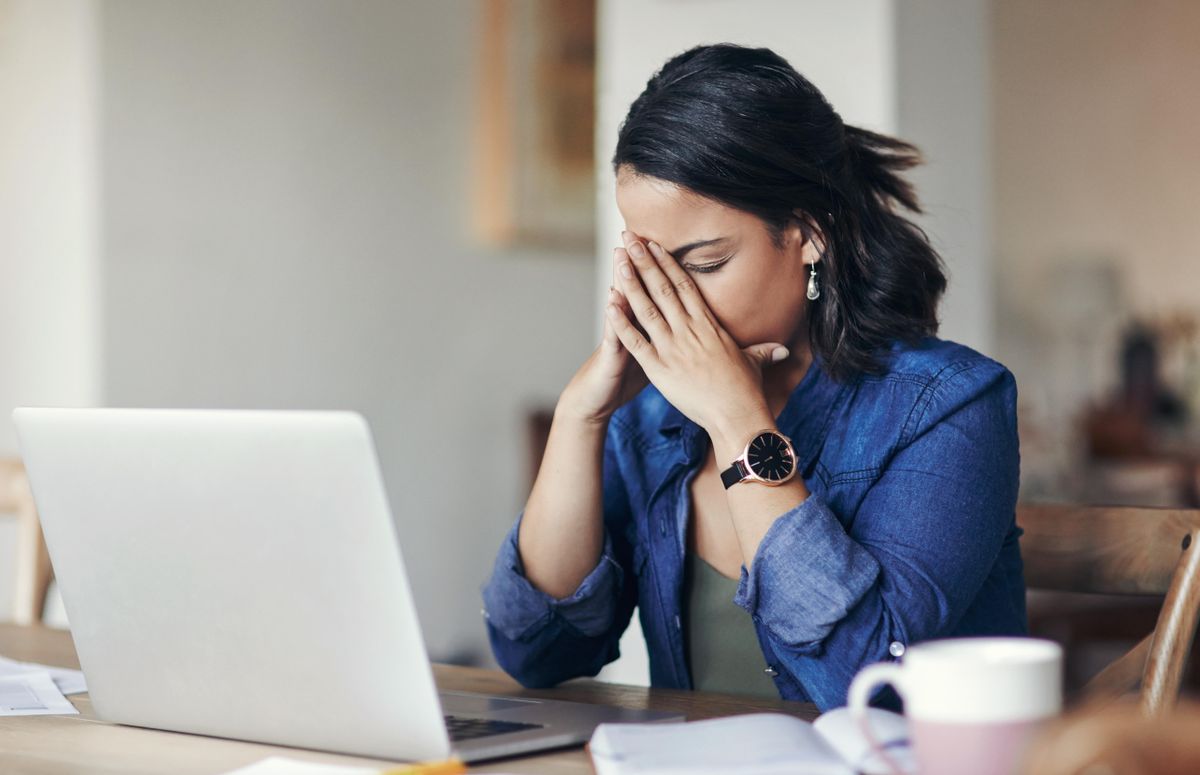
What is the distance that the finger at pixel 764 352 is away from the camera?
133 centimetres

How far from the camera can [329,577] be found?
34.1 inches

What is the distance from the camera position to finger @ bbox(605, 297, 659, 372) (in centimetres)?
128

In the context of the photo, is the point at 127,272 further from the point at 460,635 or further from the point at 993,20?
the point at 993,20

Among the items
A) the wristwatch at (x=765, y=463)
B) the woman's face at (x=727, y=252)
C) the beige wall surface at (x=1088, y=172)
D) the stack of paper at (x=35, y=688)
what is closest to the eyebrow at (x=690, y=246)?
the woman's face at (x=727, y=252)

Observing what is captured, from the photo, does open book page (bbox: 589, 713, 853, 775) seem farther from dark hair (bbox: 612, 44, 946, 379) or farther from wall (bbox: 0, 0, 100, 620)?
wall (bbox: 0, 0, 100, 620)

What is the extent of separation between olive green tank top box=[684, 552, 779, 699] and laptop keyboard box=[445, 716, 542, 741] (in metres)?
0.37

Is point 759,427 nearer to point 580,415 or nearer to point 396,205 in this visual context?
point 580,415

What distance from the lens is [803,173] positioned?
1.31 m

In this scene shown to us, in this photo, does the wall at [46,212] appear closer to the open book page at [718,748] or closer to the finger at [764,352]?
the finger at [764,352]

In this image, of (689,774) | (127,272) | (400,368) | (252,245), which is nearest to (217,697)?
(689,774)

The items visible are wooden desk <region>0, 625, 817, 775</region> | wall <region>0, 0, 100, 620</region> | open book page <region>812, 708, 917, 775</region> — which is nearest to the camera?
open book page <region>812, 708, 917, 775</region>

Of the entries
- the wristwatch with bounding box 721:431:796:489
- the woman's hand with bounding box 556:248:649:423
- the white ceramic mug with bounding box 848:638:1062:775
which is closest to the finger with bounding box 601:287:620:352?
the woman's hand with bounding box 556:248:649:423

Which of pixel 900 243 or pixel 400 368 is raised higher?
pixel 900 243

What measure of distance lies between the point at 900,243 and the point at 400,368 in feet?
7.50
